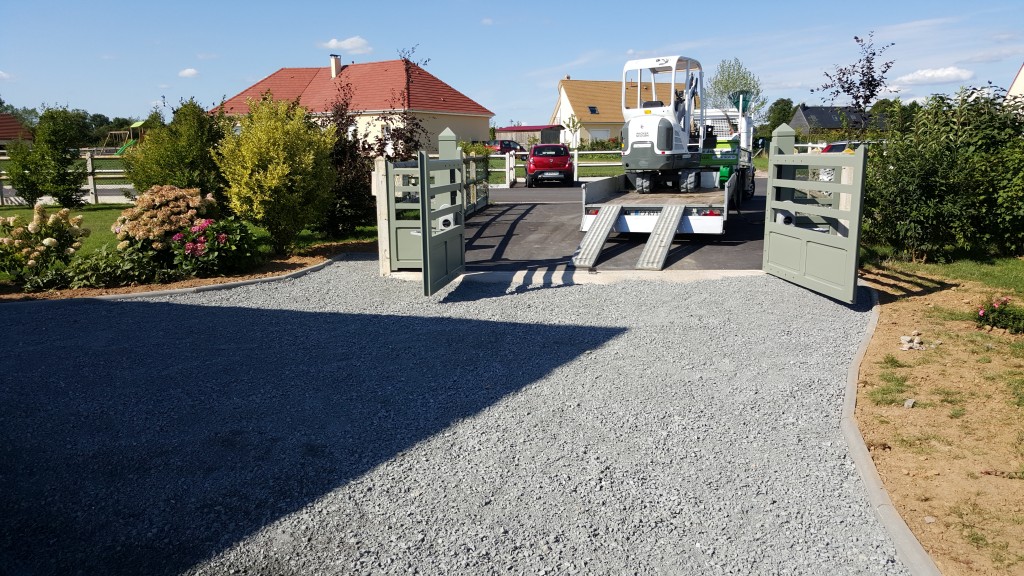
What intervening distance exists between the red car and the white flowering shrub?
18481 millimetres

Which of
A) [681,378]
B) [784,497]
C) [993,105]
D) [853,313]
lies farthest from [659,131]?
[784,497]

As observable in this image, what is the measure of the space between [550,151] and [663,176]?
40.3 ft

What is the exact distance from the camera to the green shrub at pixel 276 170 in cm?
1095

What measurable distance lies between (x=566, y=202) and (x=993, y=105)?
1047cm

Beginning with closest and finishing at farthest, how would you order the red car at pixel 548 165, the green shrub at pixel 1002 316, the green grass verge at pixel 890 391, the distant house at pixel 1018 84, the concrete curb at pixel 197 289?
1. the green grass verge at pixel 890 391
2. the green shrub at pixel 1002 316
3. the concrete curb at pixel 197 289
4. the distant house at pixel 1018 84
5. the red car at pixel 548 165

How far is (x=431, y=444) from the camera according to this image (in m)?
4.79

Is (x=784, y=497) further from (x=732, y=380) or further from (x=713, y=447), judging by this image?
(x=732, y=380)

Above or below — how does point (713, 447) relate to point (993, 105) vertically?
below

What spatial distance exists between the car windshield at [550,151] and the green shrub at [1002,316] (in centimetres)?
2051

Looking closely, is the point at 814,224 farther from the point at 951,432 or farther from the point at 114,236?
the point at 114,236

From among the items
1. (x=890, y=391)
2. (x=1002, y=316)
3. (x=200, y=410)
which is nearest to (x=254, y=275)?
(x=200, y=410)

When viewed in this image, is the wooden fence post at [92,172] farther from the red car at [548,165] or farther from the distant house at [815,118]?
the distant house at [815,118]

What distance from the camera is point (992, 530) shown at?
3.70m

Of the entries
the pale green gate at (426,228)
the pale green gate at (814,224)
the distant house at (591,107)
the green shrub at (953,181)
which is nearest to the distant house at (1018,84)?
the green shrub at (953,181)
